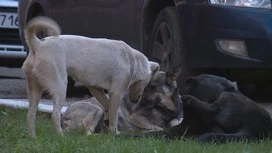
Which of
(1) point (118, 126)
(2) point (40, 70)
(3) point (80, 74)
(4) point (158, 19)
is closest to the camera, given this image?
(2) point (40, 70)

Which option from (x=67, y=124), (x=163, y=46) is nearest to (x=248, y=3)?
(x=163, y=46)

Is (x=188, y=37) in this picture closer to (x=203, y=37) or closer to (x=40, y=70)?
(x=203, y=37)

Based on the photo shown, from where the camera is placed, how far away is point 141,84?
7363mm

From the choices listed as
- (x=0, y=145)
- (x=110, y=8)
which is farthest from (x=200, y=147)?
(x=110, y=8)

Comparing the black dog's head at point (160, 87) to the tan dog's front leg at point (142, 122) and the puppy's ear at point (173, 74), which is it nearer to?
the puppy's ear at point (173, 74)

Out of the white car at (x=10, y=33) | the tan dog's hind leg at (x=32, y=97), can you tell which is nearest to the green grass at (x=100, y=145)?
the tan dog's hind leg at (x=32, y=97)

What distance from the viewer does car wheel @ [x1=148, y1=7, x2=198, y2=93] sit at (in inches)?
328

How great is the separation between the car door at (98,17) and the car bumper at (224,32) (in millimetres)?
1048

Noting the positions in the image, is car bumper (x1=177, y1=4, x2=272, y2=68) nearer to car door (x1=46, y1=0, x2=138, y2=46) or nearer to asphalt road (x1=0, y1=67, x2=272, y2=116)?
asphalt road (x1=0, y1=67, x2=272, y2=116)

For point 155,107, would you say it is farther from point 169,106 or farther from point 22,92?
point 22,92

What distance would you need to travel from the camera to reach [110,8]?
9297 mm

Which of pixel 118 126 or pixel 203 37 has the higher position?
pixel 203 37

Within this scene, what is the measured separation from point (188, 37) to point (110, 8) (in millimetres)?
1413

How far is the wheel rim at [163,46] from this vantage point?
8570 mm
